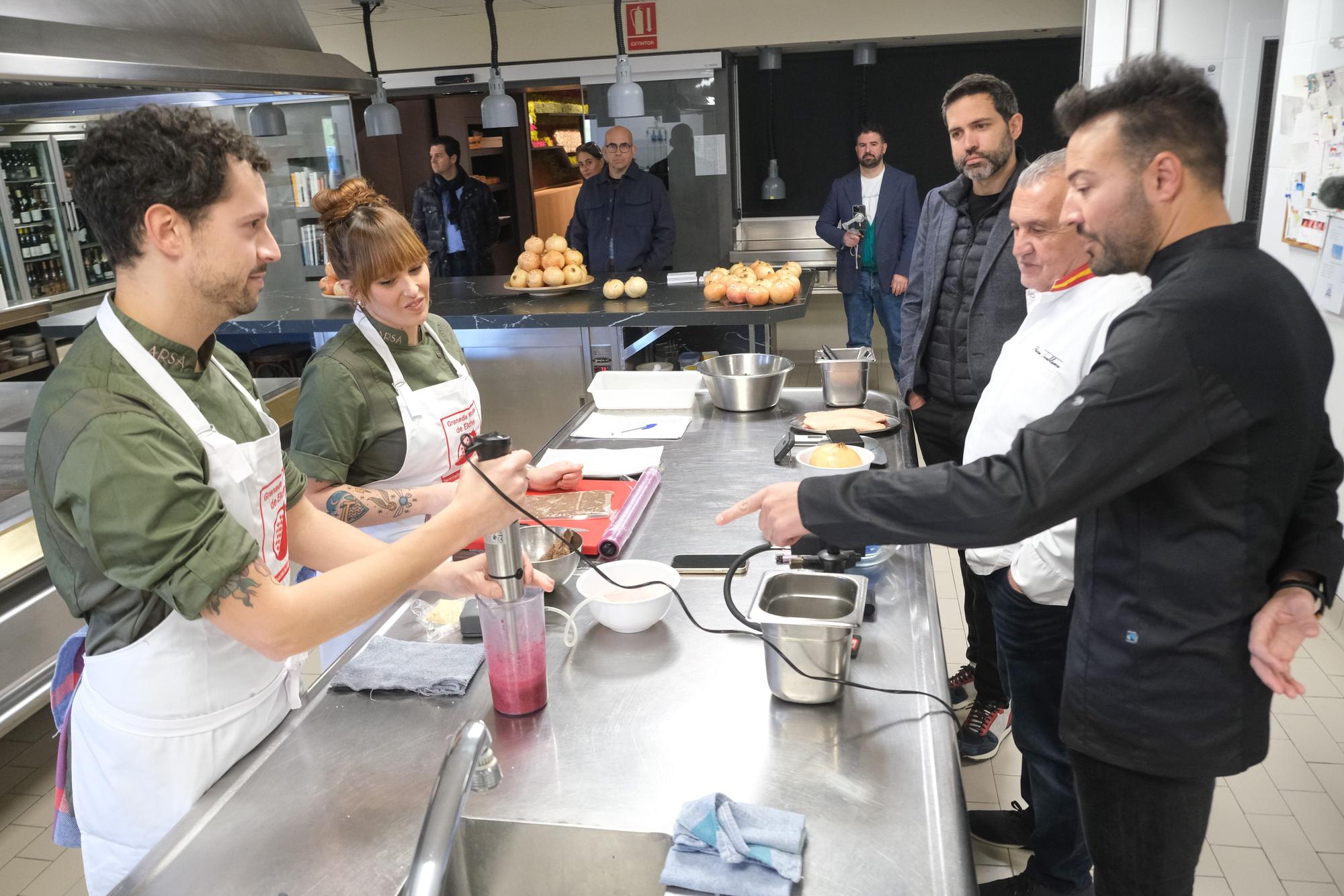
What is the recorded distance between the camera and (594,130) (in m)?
8.25

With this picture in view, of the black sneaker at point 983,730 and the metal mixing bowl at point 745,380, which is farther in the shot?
the metal mixing bowl at point 745,380

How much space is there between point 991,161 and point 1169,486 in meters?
2.03

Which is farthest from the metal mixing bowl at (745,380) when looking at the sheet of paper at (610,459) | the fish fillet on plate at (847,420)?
the sheet of paper at (610,459)

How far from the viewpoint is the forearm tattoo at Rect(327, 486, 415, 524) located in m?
2.19

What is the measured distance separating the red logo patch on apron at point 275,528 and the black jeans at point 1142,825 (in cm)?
140

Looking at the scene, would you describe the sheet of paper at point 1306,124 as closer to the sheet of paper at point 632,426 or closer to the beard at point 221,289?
the sheet of paper at point 632,426

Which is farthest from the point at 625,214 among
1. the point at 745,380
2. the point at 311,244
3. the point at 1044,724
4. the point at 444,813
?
the point at 444,813

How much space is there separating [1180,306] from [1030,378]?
0.72 meters

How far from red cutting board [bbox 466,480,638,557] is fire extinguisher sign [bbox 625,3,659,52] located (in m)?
6.23

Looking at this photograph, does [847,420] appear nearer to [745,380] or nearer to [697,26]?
[745,380]

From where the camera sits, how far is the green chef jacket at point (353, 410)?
225 cm

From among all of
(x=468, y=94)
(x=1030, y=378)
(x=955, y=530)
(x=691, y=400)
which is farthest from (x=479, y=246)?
(x=955, y=530)

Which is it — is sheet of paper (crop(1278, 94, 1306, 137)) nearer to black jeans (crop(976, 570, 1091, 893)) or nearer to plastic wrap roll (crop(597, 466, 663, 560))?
black jeans (crop(976, 570, 1091, 893))

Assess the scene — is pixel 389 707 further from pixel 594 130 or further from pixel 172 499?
pixel 594 130
